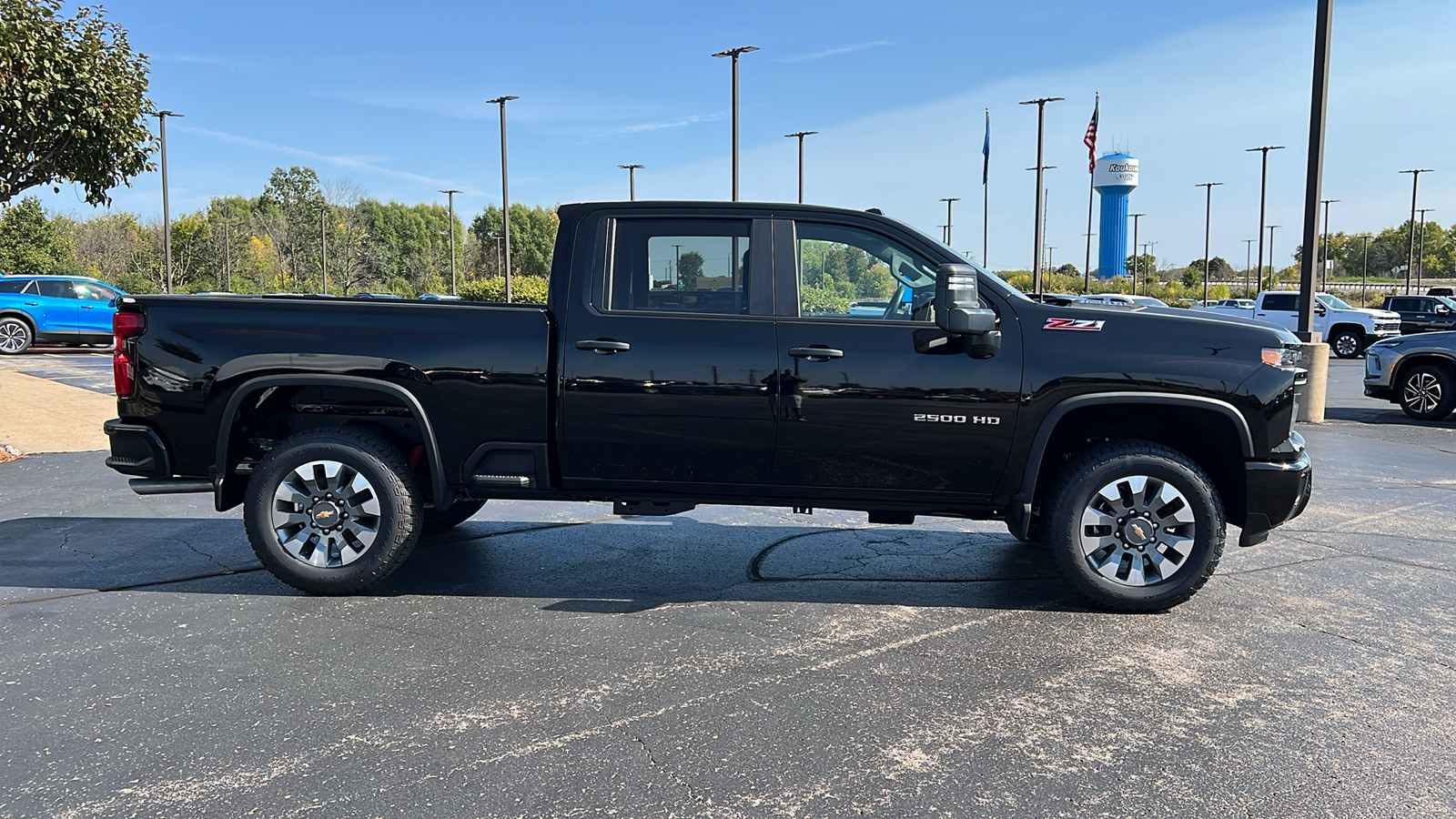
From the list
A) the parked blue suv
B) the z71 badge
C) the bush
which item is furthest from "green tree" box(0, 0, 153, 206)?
the bush

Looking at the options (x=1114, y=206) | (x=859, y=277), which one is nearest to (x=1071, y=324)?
(x=859, y=277)

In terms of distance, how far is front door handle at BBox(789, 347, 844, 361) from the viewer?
5035 mm

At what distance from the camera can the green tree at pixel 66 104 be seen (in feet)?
29.8

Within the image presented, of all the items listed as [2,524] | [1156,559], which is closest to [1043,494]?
[1156,559]

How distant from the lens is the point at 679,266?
5367 mm

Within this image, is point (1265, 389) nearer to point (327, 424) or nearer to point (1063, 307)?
point (1063, 307)

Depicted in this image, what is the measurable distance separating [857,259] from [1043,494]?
151 centimetres

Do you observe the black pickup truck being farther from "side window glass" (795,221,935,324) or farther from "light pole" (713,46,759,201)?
"light pole" (713,46,759,201)

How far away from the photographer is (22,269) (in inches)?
1853

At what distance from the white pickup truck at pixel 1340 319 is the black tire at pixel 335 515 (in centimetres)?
2912

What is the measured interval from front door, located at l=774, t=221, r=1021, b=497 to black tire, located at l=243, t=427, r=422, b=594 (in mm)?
1924

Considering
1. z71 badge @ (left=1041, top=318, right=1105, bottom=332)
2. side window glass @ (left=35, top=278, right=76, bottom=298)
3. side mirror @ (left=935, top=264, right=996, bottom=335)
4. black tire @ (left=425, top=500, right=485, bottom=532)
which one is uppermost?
side window glass @ (left=35, top=278, right=76, bottom=298)

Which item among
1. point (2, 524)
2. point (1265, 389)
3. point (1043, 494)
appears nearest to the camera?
point (1265, 389)

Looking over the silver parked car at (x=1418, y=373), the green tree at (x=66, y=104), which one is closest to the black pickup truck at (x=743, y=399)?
the green tree at (x=66, y=104)
